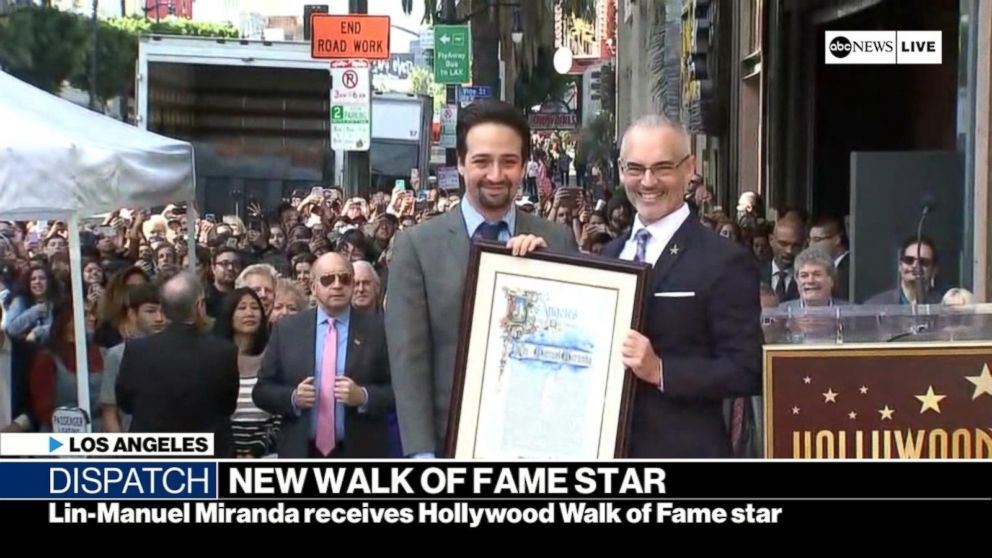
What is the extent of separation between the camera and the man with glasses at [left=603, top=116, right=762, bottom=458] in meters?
3.41

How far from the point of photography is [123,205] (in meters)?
7.32

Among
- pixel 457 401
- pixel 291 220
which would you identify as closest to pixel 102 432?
pixel 457 401

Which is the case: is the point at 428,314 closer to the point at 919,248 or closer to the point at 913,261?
the point at 919,248

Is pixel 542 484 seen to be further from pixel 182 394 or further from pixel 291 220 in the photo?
pixel 291 220

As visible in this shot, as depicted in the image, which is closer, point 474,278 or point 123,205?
point 474,278

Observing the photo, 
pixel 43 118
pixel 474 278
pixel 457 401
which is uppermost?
pixel 43 118

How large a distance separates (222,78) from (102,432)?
12143 millimetres

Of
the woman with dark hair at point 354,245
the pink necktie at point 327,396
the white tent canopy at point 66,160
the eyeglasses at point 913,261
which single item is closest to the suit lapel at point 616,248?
the pink necktie at point 327,396

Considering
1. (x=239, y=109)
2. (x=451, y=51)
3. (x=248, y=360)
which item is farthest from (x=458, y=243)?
(x=451, y=51)

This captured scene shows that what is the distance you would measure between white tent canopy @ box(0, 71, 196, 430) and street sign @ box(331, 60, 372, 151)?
6.93 meters

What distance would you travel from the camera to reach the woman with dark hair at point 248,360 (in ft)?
11.9

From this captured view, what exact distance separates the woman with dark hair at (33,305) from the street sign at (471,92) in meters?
9.82

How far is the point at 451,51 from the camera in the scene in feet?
65.9

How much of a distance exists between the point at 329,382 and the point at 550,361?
1224mm
